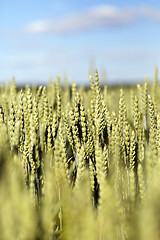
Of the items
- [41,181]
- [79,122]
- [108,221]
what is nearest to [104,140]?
[79,122]

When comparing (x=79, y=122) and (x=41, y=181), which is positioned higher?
(x=79, y=122)

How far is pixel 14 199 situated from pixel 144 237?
0.16 meters

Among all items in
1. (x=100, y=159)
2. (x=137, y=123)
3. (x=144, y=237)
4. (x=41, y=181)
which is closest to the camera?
(x=144, y=237)

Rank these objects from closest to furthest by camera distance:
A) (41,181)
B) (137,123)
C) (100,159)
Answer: (100,159), (41,181), (137,123)

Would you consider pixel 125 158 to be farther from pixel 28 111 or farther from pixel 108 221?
pixel 108 221

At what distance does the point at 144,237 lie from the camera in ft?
0.97

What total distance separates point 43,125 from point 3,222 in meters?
0.46

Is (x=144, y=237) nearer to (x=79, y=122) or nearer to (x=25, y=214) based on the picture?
(x=25, y=214)

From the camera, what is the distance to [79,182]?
568 millimetres

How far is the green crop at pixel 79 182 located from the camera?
330mm

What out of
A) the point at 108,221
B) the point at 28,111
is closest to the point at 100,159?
the point at 108,221

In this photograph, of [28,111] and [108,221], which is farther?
[28,111]

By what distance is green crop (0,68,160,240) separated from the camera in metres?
0.33

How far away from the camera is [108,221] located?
33cm
